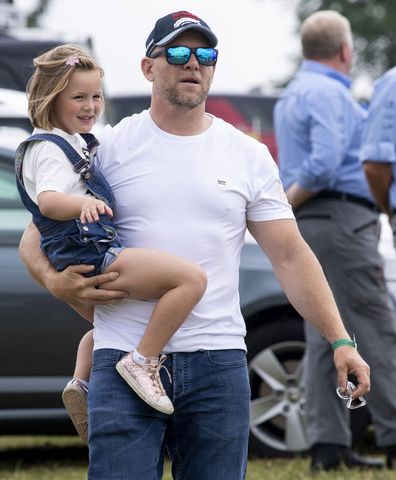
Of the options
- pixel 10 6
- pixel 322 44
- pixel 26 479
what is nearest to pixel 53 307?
pixel 26 479

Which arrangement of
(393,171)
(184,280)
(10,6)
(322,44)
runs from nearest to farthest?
(184,280)
(393,171)
(322,44)
(10,6)

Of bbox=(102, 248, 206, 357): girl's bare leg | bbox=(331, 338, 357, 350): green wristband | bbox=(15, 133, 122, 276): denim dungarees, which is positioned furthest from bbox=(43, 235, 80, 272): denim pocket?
bbox=(331, 338, 357, 350): green wristband

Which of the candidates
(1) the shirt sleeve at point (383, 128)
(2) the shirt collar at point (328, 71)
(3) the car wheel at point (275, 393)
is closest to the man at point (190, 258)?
(1) the shirt sleeve at point (383, 128)

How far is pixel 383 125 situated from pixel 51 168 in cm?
295

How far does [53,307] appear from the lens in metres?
7.02

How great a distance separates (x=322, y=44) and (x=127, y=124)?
134 inches

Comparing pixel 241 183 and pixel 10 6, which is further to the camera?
pixel 10 6

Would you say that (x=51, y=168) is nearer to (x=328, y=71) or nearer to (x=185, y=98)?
(x=185, y=98)

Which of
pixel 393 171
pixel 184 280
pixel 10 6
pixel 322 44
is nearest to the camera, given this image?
pixel 184 280

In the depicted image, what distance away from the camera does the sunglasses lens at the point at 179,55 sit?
391cm

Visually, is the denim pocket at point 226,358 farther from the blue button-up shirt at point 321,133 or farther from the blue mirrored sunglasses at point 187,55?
the blue button-up shirt at point 321,133

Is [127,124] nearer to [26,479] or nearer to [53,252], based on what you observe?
[53,252]

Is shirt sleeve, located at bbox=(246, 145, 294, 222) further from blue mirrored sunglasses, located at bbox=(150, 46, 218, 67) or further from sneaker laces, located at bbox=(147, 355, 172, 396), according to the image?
sneaker laces, located at bbox=(147, 355, 172, 396)

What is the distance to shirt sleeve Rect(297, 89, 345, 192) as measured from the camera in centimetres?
691
